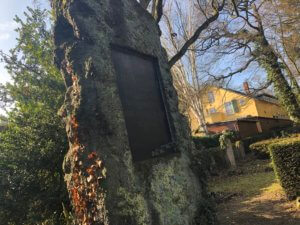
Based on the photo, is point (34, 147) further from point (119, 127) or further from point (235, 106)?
point (235, 106)

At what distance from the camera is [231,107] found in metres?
41.8

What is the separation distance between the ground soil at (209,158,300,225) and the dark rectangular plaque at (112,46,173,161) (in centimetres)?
234

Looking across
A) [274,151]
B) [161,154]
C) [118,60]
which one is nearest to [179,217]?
[161,154]

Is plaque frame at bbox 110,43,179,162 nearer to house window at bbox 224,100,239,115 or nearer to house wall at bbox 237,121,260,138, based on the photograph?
house wall at bbox 237,121,260,138

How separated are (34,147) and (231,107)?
Answer: 125ft

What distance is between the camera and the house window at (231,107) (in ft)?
136

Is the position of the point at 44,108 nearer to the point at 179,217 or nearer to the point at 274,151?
the point at 179,217

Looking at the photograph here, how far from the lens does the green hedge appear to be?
6.07 metres

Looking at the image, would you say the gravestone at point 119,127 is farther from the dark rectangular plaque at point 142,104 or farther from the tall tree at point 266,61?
the tall tree at point 266,61

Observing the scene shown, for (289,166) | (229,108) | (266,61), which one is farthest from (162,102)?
(229,108)

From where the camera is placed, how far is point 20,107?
694 cm

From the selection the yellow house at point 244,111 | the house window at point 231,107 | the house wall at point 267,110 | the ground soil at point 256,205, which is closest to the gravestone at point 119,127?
the ground soil at point 256,205

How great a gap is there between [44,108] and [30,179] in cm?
171

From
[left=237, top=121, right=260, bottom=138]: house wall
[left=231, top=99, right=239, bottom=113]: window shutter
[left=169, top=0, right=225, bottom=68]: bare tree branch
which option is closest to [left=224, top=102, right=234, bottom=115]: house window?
Answer: [left=231, top=99, right=239, bottom=113]: window shutter
